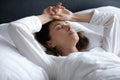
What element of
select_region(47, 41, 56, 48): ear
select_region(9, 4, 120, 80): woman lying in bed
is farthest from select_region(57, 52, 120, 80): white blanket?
select_region(47, 41, 56, 48): ear

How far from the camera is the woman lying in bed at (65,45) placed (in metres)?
1.40

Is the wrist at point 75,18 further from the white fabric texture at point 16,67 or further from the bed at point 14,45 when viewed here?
the white fabric texture at point 16,67

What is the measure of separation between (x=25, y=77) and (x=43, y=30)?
538mm

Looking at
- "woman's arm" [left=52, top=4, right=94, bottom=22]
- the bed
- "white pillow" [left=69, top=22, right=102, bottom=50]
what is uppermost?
"woman's arm" [left=52, top=4, right=94, bottom=22]

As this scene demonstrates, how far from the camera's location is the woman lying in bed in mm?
1396

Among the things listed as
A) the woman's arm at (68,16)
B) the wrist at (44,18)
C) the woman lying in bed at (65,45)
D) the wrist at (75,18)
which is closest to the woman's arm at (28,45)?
the woman lying in bed at (65,45)

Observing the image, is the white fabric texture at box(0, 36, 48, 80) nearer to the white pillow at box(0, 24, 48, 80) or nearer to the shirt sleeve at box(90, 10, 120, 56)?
the white pillow at box(0, 24, 48, 80)

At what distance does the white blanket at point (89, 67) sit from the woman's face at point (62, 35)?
0.67 feet

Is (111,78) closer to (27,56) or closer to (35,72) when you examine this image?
(35,72)

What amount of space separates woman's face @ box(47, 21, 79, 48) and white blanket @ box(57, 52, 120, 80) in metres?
0.20

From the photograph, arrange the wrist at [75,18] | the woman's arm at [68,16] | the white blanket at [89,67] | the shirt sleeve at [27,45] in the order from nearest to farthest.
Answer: the white blanket at [89,67]
the shirt sleeve at [27,45]
the woman's arm at [68,16]
the wrist at [75,18]

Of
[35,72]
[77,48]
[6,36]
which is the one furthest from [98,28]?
[35,72]

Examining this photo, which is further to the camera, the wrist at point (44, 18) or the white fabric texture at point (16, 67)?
the wrist at point (44, 18)

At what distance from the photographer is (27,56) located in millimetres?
1511
